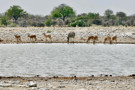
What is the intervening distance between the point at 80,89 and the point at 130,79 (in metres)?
3.57

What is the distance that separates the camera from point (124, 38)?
172 ft

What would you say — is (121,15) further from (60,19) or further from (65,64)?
(65,64)

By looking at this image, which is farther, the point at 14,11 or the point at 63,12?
the point at 63,12

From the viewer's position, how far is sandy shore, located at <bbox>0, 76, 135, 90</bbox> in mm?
10578

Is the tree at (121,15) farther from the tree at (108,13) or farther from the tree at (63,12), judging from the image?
the tree at (63,12)

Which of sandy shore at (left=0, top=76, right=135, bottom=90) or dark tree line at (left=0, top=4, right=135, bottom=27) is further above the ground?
dark tree line at (left=0, top=4, right=135, bottom=27)

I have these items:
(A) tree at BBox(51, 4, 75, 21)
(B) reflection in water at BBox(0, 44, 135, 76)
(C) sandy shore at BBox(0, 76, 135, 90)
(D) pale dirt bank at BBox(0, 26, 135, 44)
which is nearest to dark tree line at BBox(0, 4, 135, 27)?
(A) tree at BBox(51, 4, 75, 21)

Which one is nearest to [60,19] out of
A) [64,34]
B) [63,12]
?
[63,12]

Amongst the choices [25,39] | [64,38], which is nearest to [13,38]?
[25,39]

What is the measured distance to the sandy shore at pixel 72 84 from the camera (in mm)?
10578

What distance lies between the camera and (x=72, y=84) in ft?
37.7

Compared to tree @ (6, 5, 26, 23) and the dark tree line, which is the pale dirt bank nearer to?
the dark tree line

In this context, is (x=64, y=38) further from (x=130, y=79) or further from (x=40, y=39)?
(x=130, y=79)

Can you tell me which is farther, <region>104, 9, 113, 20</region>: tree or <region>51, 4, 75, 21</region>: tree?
<region>104, 9, 113, 20</region>: tree
